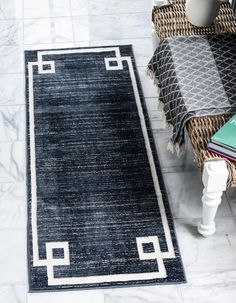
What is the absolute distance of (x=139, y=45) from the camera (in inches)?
111

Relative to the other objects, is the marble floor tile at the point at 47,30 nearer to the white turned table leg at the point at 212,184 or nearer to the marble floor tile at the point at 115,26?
the marble floor tile at the point at 115,26

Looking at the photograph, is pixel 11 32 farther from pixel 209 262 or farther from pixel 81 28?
pixel 209 262

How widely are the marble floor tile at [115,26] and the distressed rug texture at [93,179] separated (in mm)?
115

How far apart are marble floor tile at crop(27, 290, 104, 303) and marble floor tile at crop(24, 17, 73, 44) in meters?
1.35

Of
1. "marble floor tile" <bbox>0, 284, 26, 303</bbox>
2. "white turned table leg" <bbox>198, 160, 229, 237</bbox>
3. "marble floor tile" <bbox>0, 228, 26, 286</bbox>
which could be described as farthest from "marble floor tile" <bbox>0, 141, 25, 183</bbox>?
"white turned table leg" <bbox>198, 160, 229, 237</bbox>

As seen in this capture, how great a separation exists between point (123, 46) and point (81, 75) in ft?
0.91

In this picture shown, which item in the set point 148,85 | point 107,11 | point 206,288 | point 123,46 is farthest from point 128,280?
point 107,11

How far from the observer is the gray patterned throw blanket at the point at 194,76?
1996 millimetres

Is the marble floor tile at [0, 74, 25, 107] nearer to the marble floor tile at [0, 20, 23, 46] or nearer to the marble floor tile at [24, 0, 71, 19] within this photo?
the marble floor tile at [0, 20, 23, 46]

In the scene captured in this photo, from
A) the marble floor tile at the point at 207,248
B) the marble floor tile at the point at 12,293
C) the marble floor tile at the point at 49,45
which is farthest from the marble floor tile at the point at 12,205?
the marble floor tile at the point at 49,45

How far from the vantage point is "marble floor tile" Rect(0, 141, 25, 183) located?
2.21 metres

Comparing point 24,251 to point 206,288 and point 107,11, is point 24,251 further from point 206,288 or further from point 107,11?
point 107,11

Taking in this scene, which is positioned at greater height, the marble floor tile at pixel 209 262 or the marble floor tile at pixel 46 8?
the marble floor tile at pixel 46 8

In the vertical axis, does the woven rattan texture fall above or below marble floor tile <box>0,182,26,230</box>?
above
